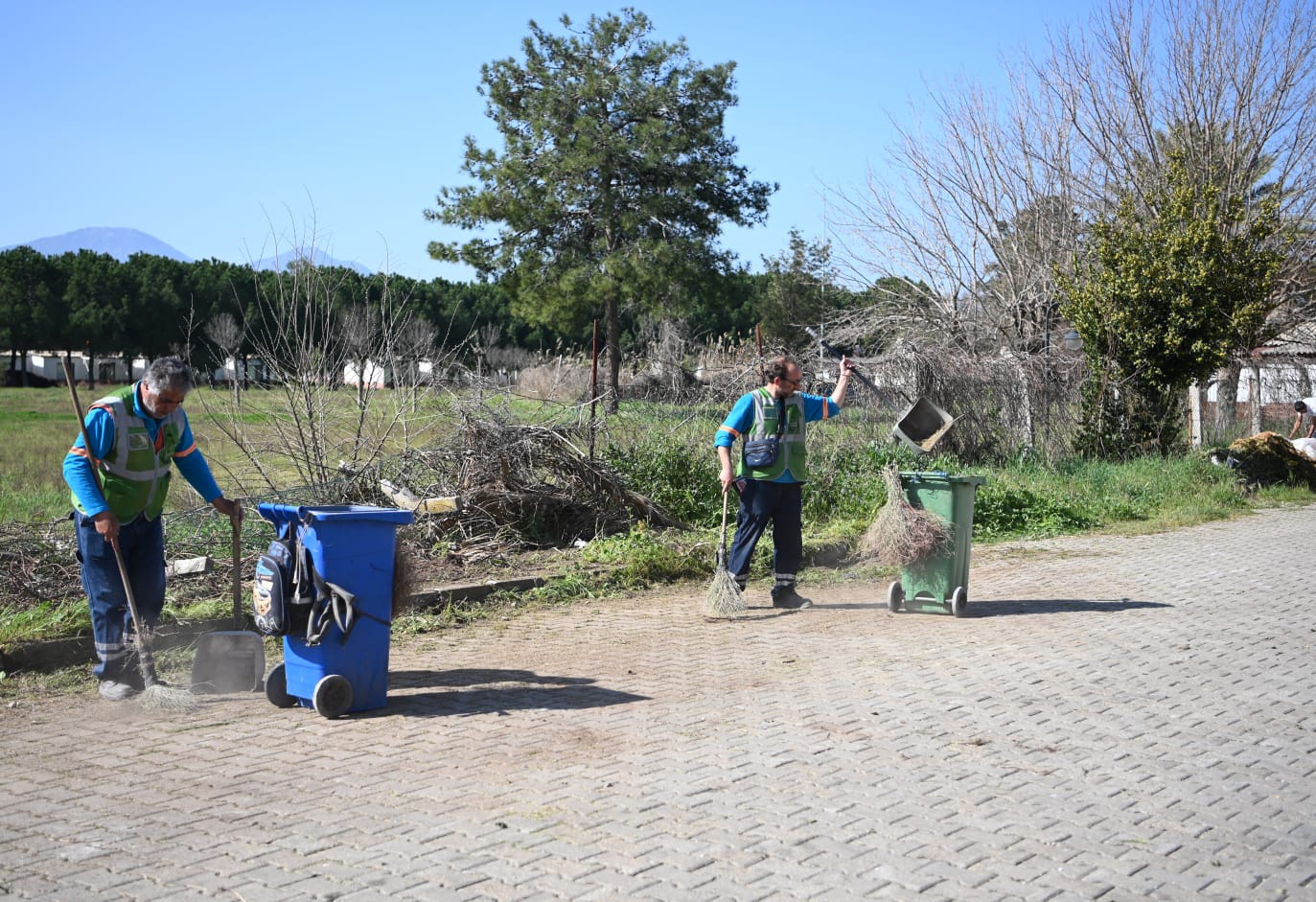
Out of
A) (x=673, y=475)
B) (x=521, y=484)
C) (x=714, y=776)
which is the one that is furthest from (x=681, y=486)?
(x=714, y=776)

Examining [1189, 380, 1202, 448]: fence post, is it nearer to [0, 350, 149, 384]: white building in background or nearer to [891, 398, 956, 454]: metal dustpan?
[891, 398, 956, 454]: metal dustpan

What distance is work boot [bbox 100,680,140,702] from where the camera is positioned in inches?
248

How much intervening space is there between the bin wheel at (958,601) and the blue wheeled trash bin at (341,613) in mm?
4680

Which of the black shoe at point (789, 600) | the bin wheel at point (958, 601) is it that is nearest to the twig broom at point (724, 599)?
the black shoe at point (789, 600)

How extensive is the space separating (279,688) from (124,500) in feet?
4.37

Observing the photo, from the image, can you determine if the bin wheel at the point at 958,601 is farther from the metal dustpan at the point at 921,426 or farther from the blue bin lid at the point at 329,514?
the blue bin lid at the point at 329,514

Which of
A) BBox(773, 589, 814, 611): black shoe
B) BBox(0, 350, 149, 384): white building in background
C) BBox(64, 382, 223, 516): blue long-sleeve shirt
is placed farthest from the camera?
BBox(0, 350, 149, 384): white building in background

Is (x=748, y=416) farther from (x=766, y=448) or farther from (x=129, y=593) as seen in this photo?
(x=129, y=593)

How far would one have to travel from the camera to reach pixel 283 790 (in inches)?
193

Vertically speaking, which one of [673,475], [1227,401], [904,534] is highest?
[1227,401]

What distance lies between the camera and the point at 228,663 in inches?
256

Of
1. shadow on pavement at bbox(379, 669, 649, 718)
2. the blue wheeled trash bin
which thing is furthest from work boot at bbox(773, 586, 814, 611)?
the blue wheeled trash bin

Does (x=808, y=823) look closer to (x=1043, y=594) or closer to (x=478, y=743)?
(x=478, y=743)

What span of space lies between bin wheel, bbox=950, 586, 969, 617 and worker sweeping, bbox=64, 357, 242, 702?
5.75 meters
